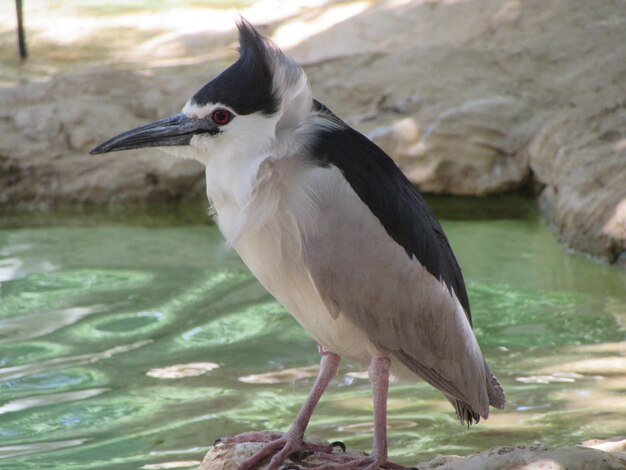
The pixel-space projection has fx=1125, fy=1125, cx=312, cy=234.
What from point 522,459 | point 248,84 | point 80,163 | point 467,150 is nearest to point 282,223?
point 248,84

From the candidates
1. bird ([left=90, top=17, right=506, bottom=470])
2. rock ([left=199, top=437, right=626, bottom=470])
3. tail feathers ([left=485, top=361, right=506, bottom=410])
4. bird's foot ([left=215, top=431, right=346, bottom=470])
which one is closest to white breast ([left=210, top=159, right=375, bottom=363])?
bird ([left=90, top=17, right=506, bottom=470])

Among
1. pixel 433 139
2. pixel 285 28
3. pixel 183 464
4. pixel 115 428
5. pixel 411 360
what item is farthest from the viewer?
pixel 285 28

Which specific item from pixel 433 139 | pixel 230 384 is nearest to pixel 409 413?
pixel 230 384

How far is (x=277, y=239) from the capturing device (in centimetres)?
385

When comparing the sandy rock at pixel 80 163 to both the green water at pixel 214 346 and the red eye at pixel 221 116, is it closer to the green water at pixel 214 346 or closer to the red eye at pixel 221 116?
the green water at pixel 214 346

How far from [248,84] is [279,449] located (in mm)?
1294

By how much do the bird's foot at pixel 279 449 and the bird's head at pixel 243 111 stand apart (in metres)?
1.02

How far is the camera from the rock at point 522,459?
141 inches

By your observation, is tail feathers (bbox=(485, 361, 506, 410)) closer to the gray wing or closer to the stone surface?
the gray wing

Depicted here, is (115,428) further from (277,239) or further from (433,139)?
(433,139)

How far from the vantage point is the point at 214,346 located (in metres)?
6.82

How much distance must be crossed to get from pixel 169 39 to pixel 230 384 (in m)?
8.04

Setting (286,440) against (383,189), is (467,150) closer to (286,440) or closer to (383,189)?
(383,189)

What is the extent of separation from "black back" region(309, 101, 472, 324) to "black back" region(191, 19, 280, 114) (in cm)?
23
